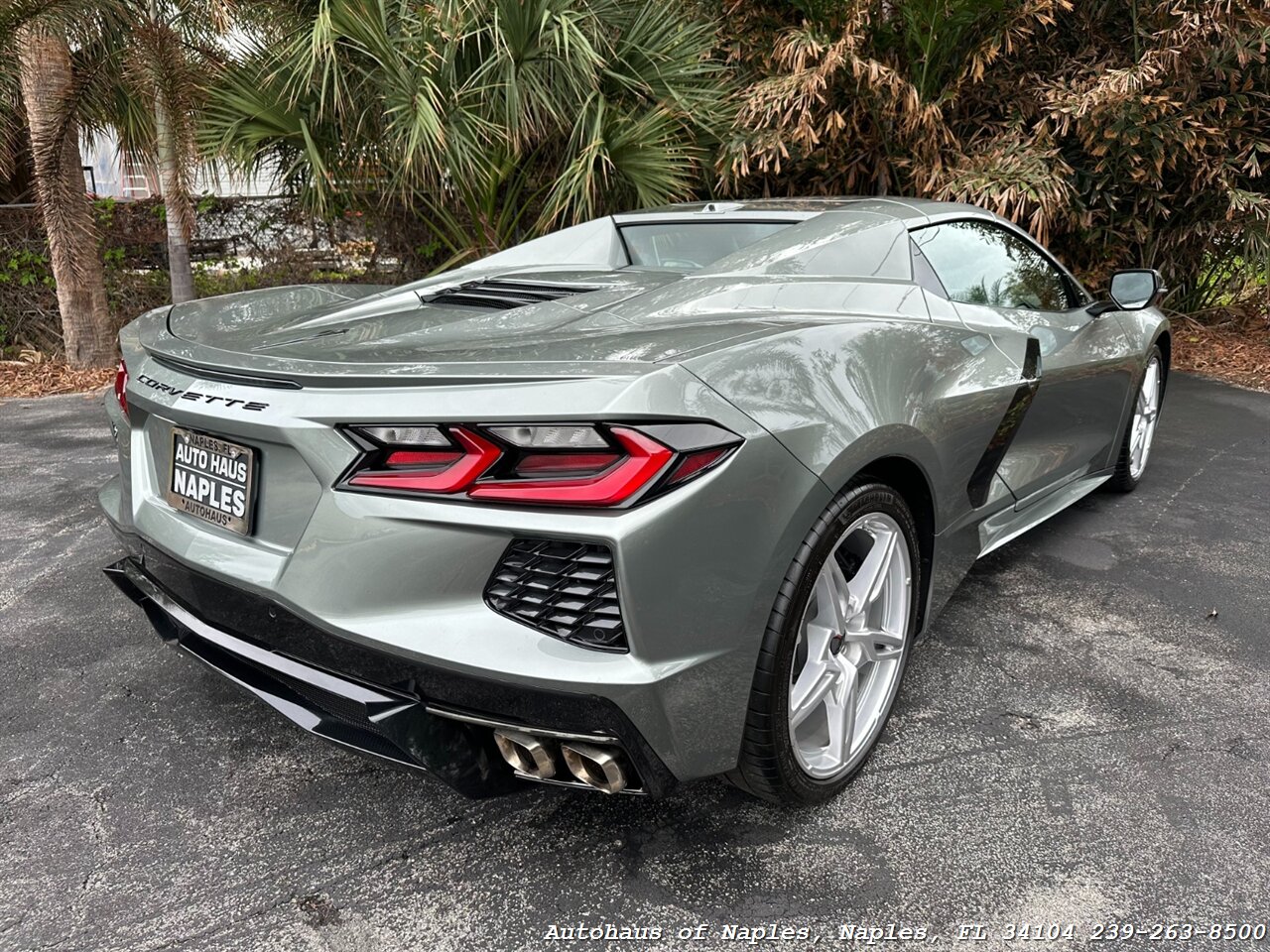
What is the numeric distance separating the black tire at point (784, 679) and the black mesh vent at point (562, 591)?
34 centimetres

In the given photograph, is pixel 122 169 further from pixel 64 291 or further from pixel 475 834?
pixel 475 834

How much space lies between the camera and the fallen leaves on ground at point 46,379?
22.6 ft

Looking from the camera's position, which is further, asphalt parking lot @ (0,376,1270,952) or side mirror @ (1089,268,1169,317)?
side mirror @ (1089,268,1169,317)

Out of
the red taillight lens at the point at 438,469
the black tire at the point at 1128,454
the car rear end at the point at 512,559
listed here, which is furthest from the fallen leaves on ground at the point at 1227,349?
the red taillight lens at the point at 438,469

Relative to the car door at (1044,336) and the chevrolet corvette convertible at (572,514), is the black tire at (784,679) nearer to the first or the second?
the chevrolet corvette convertible at (572,514)

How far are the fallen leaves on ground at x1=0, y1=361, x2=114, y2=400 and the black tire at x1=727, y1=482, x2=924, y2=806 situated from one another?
6602 millimetres

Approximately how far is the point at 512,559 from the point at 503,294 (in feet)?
4.03

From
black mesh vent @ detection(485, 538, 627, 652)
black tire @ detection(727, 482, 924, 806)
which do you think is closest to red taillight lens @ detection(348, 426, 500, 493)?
black mesh vent @ detection(485, 538, 627, 652)

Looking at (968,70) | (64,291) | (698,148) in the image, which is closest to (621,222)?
(698,148)

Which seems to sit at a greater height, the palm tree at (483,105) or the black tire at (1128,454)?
the palm tree at (483,105)

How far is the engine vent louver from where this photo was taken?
2.39 metres

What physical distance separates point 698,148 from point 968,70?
1.89 metres

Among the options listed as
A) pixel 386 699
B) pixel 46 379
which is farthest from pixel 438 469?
pixel 46 379

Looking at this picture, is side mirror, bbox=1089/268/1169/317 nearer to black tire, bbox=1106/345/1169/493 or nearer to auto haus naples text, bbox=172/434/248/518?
black tire, bbox=1106/345/1169/493
